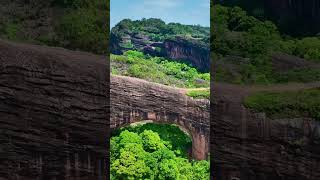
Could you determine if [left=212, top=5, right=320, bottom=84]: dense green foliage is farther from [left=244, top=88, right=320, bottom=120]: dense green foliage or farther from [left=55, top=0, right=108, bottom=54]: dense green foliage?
[left=55, top=0, right=108, bottom=54]: dense green foliage

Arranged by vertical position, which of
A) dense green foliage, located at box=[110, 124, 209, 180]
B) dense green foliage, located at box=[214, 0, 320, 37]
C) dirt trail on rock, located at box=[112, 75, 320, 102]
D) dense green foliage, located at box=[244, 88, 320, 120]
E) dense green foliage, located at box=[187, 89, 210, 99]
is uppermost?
dense green foliage, located at box=[214, 0, 320, 37]

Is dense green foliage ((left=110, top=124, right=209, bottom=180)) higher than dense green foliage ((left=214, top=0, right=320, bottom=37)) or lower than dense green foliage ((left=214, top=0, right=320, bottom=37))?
lower

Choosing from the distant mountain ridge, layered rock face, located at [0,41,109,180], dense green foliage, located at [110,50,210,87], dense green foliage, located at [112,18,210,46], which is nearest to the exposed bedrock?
the distant mountain ridge

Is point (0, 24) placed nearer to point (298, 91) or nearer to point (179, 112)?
point (298, 91)

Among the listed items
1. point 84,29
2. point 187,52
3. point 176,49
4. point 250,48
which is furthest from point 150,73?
point 176,49

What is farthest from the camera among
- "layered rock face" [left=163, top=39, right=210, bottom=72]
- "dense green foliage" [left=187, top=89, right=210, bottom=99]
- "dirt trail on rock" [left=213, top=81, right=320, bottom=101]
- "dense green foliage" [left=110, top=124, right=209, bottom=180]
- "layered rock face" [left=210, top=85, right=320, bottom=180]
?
"layered rock face" [left=163, top=39, right=210, bottom=72]

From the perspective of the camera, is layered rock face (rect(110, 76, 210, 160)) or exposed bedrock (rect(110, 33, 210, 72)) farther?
exposed bedrock (rect(110, 33, 210, 72))

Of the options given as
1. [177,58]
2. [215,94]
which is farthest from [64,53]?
[177,58]
